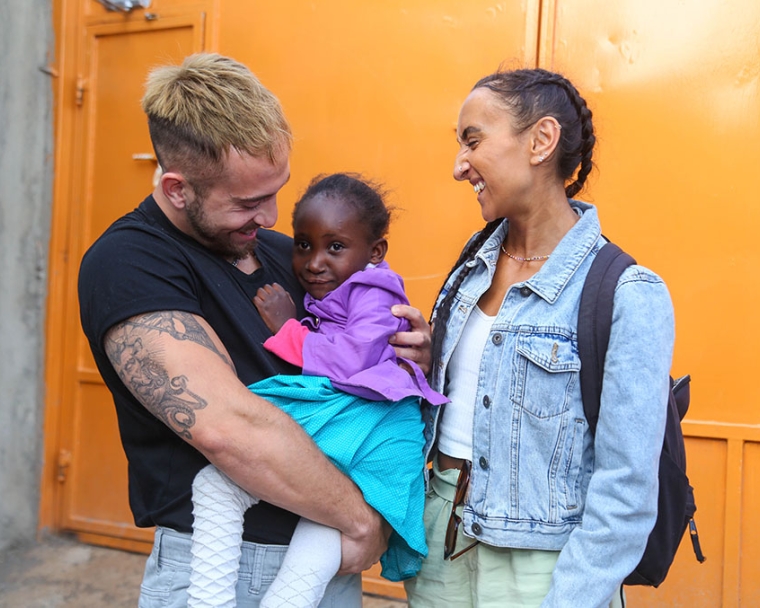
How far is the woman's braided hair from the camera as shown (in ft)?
6.12

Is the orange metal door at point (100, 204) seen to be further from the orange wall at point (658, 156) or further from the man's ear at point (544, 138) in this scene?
the man's ear at point (544, 138)

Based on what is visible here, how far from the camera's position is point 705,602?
10.8ft

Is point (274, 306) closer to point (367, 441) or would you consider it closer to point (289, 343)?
point (289, 343)

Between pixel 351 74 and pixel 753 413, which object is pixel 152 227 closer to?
pixel 351 74

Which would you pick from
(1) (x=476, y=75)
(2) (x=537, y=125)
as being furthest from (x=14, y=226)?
(2) (x=537, y=125)

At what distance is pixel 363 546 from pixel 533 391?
23.7 inches

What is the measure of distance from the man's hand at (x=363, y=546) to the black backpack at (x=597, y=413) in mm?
612

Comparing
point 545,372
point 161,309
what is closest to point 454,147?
point 545,372

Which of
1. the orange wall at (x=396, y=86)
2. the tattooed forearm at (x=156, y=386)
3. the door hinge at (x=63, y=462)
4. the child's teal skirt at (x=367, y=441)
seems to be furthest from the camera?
the door hinge at (x=63, y=462)

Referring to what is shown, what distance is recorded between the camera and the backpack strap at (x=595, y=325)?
1617 millimetres

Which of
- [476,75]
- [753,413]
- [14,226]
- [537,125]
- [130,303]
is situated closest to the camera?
[130,303]

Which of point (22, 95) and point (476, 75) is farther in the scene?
point (22, 95)

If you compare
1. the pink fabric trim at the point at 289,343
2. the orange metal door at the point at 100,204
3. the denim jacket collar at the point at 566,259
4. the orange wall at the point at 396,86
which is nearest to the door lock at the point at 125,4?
the orange metal door at the point at 100,204

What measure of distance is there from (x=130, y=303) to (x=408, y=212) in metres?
2.25
